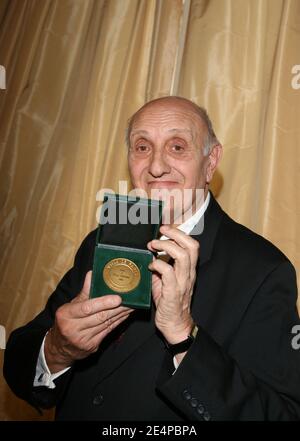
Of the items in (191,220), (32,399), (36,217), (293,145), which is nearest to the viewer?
(32,399)

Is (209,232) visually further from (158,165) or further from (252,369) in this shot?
(252,369)

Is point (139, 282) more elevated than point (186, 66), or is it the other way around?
point (186, 66)

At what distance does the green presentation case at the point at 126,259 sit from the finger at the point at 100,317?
0.05 meters

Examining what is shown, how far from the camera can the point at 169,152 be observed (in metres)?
1.30

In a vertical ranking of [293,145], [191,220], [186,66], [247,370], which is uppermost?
[186,66]

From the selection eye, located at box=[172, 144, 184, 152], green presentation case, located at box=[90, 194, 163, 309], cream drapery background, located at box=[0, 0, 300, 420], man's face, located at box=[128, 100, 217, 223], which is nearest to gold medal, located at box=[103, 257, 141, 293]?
green presentation case, located at box=[90, 194, 163, 309]

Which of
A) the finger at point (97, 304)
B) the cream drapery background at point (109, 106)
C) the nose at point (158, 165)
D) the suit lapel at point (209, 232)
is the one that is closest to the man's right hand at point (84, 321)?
the finger at point (97, 304)

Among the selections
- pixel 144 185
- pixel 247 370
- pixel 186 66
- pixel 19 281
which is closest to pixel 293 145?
pixel 186 66

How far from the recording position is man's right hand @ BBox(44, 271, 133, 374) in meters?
0.93

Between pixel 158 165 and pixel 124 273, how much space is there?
439 mm

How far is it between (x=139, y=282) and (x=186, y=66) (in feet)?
4.21

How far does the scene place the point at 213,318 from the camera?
3.68ft

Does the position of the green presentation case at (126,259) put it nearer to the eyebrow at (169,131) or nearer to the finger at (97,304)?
the finger at (97,304)
